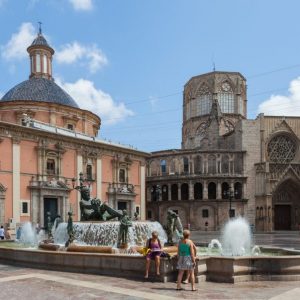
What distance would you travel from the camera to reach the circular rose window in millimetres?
54656

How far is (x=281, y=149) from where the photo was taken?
55.1m

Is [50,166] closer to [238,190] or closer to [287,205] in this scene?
[238,190]

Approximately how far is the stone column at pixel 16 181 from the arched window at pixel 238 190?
1126 inches

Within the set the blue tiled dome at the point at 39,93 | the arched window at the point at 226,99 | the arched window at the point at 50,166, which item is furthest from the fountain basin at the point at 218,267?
the arched window at the point at 226,99

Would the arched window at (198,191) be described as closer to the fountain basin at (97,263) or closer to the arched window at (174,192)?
the arched window at (174,192)

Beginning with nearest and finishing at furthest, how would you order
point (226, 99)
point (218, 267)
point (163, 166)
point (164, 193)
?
point (218, 267), point (164, 193), point (163, 166), point (226, 99)

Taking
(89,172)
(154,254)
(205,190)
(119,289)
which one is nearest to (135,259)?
(154,254)

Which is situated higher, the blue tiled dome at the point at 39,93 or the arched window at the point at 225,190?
the blue tiled dome at the point at 39,93

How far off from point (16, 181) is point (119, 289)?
87.6 ft

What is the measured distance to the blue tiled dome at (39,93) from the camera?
144ft

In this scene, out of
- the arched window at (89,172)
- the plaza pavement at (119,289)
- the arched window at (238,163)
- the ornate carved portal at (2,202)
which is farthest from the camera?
the arched window at (238,163)

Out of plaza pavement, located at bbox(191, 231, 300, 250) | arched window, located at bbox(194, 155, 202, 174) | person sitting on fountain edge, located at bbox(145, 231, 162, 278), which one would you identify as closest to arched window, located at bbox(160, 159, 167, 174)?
arched window, located at bbox(194, 155, 202, 174)

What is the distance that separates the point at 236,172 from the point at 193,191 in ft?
19.6

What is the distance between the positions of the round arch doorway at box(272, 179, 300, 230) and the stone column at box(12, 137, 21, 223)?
3235 cm
